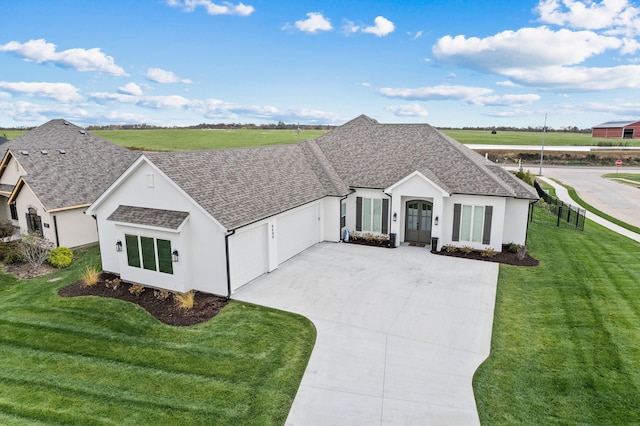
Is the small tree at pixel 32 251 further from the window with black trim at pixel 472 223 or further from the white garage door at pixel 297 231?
the window with black trim at pixel 472 223

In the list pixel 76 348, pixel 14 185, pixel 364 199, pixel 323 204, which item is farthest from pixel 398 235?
pixel 14 185

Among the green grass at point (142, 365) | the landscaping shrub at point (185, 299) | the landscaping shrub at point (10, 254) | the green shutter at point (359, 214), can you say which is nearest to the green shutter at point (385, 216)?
the green shutter at point (359, 214)

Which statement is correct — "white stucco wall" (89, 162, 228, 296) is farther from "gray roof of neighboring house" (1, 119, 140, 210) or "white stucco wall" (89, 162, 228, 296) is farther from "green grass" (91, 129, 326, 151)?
"green grass" (91, 129, 326, 151)

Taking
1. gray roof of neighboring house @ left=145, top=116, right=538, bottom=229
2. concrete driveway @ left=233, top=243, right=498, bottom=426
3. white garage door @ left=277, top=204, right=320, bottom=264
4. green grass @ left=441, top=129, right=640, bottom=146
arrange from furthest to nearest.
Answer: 1. green grass @ left=441, top=129, right=640, bottom=146
2. white garage door @ left=277, top=204, right=320, bottom=264
3. gray roof of neighboring house @ left=145, top=116, right=538, bottom=229
4. concrete driveway @ left=233, top=243, right=498, bottom=426

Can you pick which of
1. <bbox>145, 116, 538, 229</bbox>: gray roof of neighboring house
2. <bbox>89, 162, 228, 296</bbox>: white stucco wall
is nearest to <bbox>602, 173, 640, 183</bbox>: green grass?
<bbox>145, 116, 538, 229</bbox>: gray roof of neighboring house

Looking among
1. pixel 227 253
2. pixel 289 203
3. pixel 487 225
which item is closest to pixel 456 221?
pixel 487 225

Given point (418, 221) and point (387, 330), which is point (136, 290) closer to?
point (387, 330)
